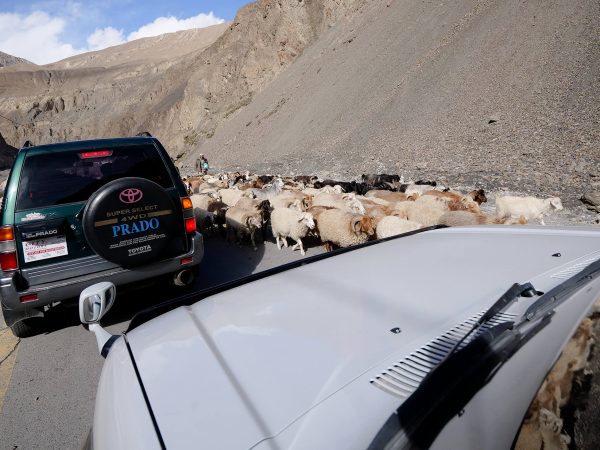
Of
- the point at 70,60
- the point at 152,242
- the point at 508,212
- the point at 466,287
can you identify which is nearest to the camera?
the point at 466,287

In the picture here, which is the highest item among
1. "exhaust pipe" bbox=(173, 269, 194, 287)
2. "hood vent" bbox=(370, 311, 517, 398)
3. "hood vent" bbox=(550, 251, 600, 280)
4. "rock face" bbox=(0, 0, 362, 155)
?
"rock face" bbox=(0, 0, 362, 155)

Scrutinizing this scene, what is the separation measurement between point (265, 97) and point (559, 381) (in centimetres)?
4451

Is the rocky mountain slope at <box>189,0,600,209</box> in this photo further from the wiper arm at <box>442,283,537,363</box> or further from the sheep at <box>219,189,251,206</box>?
the wiper arm at <box>442,283,537,363</box>

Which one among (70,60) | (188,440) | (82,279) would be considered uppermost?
(70,60)

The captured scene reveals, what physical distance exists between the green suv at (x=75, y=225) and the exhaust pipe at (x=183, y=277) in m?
0.19

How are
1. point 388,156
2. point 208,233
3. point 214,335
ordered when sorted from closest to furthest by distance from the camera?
point 214,335 < point 208,233 < point 388,156

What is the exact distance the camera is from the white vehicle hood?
118 cm

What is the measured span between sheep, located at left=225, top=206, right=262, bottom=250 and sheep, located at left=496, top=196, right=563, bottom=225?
484cm

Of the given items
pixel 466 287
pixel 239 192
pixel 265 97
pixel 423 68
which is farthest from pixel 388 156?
pixel 265 97

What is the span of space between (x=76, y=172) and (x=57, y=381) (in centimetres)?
208

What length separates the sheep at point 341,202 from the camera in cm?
819

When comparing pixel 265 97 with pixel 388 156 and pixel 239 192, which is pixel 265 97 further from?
pixel 239 192

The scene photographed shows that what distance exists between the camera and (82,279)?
397 cm

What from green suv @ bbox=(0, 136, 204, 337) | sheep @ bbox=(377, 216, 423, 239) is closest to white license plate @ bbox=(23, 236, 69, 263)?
green suv @ bbox=(0, 136, 204, 337)
